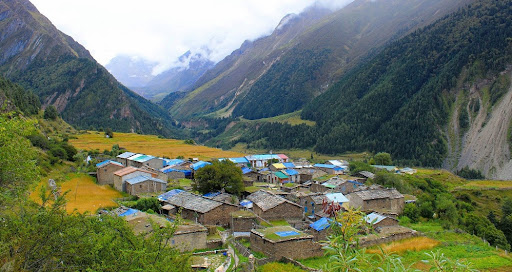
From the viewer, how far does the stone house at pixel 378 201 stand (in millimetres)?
37406

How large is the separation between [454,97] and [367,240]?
4437 inches

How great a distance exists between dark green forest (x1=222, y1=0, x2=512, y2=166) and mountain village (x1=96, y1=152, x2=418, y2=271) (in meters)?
69.1

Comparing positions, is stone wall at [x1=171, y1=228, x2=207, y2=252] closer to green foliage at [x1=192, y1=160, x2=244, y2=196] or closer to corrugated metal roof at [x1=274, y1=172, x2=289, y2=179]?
green foliage at [x1=192, y1=160, x2=244, y2=196]

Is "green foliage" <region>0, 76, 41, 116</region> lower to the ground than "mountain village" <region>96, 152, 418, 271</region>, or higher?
higher

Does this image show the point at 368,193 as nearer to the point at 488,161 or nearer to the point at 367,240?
the point at 367,240

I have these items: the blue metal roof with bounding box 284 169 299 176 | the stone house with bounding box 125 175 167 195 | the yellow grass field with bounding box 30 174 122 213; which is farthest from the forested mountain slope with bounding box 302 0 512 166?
the yellow grass field with bounding box 30 174 122 213

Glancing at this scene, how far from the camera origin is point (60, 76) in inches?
6181

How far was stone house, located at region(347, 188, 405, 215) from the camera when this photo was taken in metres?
37.4

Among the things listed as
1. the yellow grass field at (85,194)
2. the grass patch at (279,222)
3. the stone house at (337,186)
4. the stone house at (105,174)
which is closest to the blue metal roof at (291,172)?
the stone house at (337,186)

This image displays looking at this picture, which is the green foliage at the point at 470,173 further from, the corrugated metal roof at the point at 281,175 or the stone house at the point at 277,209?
the stone house at the point at 277,209

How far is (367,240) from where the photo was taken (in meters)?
26.9

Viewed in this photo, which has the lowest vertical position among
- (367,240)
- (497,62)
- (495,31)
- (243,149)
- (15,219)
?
(243,149)

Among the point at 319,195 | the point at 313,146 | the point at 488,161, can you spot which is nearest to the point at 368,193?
the point at 319,195

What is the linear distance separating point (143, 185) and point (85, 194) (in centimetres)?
586
